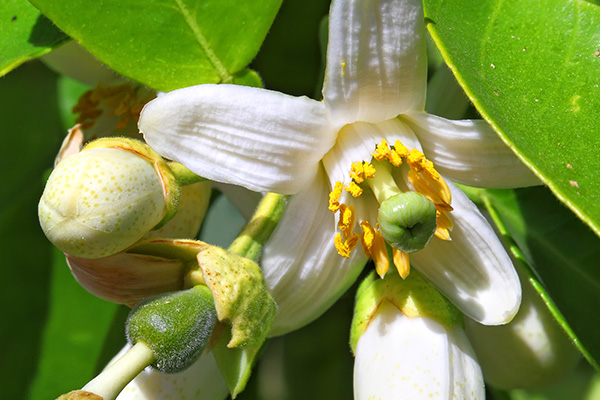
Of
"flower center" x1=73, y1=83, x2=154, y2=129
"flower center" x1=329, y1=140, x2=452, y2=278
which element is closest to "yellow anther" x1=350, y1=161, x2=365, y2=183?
"flower center" x1=329, y1=140, x2=452, y2=278

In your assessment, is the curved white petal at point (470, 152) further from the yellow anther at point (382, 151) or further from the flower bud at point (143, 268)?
the flower bud at point (143, 268)

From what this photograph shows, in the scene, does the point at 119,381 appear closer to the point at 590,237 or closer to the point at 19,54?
the point at 19,54

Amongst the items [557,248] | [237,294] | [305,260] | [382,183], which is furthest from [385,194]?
[557,248]

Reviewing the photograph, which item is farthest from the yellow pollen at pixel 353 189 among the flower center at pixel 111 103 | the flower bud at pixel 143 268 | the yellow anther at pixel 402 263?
the flower center at pixel 111 103

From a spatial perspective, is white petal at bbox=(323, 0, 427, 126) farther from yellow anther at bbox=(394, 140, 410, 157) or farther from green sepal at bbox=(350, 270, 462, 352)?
green sepal at bbox=(350, 270, 462, 352)

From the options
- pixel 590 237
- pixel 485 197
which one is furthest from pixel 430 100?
pixel 590 237

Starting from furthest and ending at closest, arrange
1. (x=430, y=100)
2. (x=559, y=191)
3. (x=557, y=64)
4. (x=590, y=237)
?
(x=430, y=100), (x=590, y=237), (x=557, y=64), (x=559, y=191)
